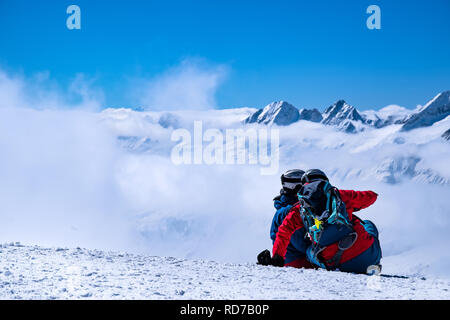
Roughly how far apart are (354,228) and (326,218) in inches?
22.4

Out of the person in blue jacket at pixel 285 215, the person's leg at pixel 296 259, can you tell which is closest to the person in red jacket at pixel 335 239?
the person in blue jacket at pixel 285 215

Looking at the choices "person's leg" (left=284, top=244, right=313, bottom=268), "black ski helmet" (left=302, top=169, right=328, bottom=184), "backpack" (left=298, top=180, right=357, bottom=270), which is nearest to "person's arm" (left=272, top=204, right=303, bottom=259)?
"backpack" (left=298, top=180, right=357, bottom=270)

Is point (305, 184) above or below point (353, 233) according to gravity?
above

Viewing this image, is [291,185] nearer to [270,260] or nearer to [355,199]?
[355,199]

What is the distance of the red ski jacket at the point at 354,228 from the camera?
231 inches

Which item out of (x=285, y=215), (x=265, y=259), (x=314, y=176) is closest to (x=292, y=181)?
(x=285, y=215)

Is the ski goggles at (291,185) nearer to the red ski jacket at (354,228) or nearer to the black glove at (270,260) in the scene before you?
the red ski jacket at (354,228)

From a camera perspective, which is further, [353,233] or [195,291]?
[353,233]

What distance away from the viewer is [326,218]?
5629 mm

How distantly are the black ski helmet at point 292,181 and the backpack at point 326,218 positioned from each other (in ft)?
2.93
